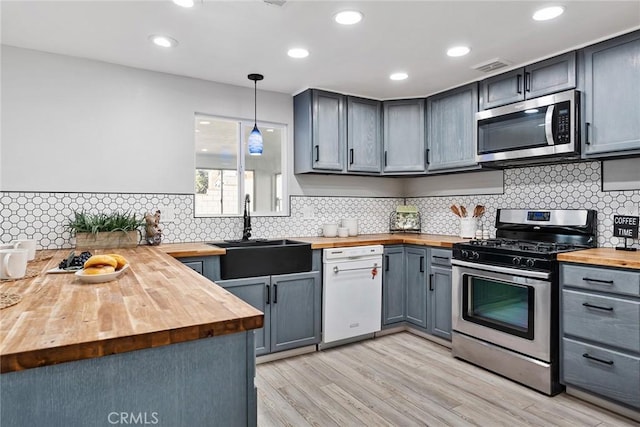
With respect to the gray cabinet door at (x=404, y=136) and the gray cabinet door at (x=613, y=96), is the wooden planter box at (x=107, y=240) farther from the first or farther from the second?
the gray cabinet door at (x=613, y=96)

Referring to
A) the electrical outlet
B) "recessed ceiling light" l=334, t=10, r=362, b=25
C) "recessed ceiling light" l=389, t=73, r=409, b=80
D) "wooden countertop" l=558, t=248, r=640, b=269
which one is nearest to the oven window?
"wooden countertop" l=558, t=248, r=640, b=269

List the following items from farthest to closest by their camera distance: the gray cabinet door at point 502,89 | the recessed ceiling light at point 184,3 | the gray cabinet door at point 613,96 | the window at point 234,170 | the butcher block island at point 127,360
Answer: the window at point 234,170
the gray cabinet door at point 502,89
the gray cabinet door at point 613,96
the recessed ceiling light at point 184,3
the butcher block island at point 127,360

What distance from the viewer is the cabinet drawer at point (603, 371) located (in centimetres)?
215

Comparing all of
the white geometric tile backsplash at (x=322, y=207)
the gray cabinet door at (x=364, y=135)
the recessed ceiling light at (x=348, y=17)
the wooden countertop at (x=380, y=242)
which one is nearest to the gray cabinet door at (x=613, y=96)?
the white geometric tile backsplash at (x=322, y=207)

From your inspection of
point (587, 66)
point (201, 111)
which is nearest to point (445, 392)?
point (587, 66)

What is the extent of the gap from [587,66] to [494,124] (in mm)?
703

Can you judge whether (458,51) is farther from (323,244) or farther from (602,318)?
(602,318)

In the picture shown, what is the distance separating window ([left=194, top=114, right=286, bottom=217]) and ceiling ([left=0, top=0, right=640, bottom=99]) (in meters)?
0.61

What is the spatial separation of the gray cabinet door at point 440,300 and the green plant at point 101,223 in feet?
8.05

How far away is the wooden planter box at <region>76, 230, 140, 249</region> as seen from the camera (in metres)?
A: 2.72

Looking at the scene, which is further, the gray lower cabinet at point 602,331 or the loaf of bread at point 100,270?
the gray lower cabinet at point 602,331

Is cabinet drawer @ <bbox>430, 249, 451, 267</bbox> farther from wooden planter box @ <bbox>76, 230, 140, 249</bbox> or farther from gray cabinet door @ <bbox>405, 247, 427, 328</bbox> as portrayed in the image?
wooden planter box @ <bbox>76, 230, 140, 249</bbox>

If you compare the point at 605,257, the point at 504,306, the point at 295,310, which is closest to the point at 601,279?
the point at 605,257

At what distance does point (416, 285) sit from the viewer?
355cm
